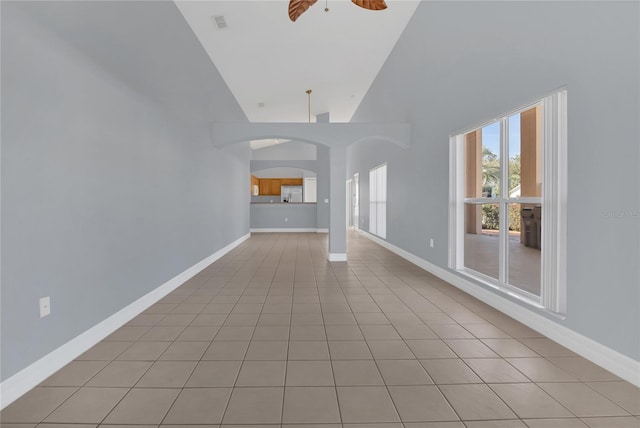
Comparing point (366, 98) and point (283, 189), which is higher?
point (366, 98)

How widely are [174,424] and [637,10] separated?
3.30 m

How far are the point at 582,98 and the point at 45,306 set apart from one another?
12.0 ft

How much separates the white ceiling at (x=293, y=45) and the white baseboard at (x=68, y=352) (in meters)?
3.41

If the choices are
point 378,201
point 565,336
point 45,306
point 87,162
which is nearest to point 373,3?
point 87,162

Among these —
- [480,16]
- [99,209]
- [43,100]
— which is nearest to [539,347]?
[480,16]

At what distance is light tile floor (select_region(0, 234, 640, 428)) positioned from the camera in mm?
1555

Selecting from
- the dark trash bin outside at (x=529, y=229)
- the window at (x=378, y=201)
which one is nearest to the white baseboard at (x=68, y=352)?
the dark trash bin outside at (x=529, y=229)

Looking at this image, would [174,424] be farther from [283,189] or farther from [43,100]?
[283,189]

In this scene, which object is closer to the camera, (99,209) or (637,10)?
(637,10)

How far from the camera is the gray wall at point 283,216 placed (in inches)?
429

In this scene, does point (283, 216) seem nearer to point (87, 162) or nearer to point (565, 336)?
point (87, 162)

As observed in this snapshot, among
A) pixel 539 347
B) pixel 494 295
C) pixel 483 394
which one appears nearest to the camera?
pixel 483 394

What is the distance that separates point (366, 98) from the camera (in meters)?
8.19

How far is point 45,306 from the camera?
74.2 inches
